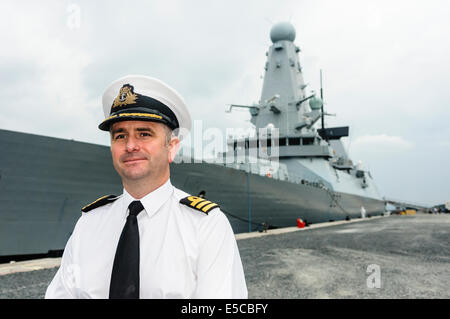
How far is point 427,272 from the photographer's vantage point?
15.1ft

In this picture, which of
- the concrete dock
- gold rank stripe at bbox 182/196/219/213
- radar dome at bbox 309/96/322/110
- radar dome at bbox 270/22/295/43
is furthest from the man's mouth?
radar dome at bbox 270/22/295/43

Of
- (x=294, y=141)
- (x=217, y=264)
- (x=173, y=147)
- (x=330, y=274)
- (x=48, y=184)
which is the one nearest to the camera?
(x=217, y=264)

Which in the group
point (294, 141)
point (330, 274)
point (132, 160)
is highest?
point (294, 141)

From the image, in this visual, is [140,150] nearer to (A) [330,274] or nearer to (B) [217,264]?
(B) [217,264]

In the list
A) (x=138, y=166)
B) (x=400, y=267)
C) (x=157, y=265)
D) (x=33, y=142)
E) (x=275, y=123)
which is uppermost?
(x=275, y=123)

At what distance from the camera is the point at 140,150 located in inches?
36.4

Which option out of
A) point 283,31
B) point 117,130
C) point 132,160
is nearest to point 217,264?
point 132,160

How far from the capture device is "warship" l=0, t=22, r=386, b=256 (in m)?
5.95

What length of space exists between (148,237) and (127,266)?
0.10 m

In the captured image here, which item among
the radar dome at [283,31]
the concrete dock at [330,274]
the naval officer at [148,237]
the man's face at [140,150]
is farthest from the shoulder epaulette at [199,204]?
the radar dome at [283,31]

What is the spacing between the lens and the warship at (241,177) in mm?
5945
